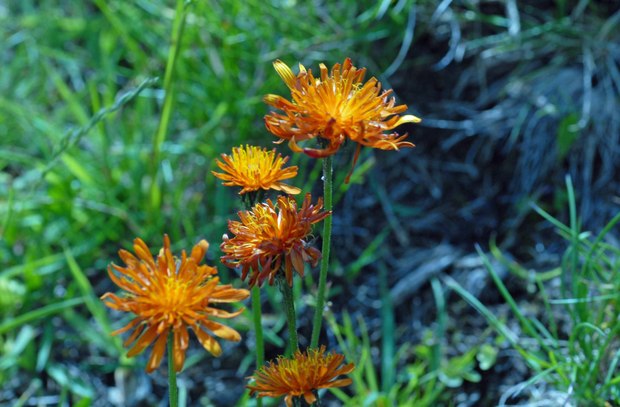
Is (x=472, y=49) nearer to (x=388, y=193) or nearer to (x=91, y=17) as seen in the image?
(x=388, y=193)

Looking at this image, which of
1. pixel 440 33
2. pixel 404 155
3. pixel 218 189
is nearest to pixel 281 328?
pixel 218 189

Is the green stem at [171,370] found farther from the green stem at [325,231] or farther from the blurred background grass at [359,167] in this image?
the blurred background grass at [359,167]

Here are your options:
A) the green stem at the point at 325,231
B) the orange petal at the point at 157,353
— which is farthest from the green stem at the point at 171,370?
the green stem at the point at 325,231

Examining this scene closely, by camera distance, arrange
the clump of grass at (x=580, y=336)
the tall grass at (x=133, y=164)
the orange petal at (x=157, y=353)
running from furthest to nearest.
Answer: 1. the tall grass at (x=133, y=164)
2. the clump of grass at (x=580, y=336)
3. the orange petal at (x=157, y=353)

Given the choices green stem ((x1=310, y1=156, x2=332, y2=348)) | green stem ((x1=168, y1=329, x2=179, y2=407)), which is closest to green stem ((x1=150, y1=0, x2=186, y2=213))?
green stem ((x1=310, y1=156, x2=332, y2=348))

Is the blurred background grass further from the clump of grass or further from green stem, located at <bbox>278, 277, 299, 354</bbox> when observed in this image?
green stem, located at <bbox>278, 277, 299, 354</bbox>

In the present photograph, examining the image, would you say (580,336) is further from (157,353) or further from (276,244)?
(157,353)
